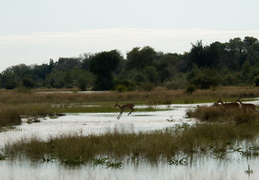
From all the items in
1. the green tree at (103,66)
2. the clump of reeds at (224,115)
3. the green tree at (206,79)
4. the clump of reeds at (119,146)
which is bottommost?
the clump of reeds at (119,146)

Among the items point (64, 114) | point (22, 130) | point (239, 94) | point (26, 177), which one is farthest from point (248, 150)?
point (239, 94)

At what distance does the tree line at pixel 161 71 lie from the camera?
70.0 meters

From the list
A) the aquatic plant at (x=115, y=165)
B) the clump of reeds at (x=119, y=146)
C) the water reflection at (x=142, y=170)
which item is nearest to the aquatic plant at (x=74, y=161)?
the clump of reeds at (x=119, y=146)

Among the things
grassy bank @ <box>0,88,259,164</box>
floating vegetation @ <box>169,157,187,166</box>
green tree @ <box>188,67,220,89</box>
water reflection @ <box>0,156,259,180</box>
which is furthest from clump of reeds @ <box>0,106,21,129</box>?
green tree @ <box>188,67,220,89</box>

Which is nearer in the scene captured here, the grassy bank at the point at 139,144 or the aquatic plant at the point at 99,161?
the aquatic plant at the point at 99,161

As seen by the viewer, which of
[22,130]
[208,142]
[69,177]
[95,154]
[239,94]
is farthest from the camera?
[239,94]

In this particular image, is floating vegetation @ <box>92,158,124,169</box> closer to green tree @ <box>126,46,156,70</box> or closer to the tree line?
the tree line

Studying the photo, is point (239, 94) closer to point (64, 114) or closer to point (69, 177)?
point (64, 114)

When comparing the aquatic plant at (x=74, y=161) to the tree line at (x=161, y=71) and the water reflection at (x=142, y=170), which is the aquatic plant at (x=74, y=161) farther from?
the tree line at (x=161, y=71)

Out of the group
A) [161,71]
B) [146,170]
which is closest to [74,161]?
[146,170]

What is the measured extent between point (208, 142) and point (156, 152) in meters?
3.01

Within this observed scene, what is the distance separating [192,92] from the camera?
54.8 meters

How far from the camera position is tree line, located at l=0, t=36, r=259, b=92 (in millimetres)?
70000

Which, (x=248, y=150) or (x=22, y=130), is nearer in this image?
(x=248, y=150)
